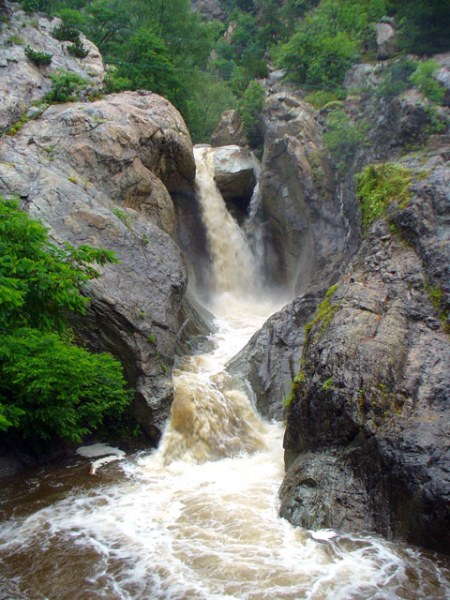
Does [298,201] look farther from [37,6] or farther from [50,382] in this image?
[37,6]

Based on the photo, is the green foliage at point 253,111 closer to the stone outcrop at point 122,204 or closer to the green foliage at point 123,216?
the stone outcrop at point 122,204

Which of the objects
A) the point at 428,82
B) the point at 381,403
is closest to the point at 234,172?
the point at 428,82

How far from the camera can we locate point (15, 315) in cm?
875

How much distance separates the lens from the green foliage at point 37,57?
64.4 ft

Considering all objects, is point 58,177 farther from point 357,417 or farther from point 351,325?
point 357,417

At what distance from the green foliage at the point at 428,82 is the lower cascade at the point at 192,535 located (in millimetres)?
14154

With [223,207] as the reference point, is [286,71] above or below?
above

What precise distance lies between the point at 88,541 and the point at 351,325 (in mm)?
6273

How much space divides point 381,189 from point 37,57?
14.7 meters

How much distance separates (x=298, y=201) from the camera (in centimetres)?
2152

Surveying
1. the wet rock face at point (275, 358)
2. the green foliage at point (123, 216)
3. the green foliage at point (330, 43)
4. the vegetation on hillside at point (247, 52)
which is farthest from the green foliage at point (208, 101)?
the wet rock face at point (275, 358)

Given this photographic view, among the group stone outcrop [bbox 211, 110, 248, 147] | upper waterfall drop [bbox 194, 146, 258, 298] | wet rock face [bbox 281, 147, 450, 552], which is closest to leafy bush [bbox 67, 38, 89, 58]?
upper waterfall drop [bbox 194, 146, 258, 298]

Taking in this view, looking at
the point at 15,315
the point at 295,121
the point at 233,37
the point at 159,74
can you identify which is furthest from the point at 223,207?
the point at 233,37

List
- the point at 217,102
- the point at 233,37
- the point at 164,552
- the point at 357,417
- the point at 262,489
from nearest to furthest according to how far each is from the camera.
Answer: the point at 164,552 < the point at 357,417 < the point at 262,489 < the point at 217,102 < the point at 233,37
